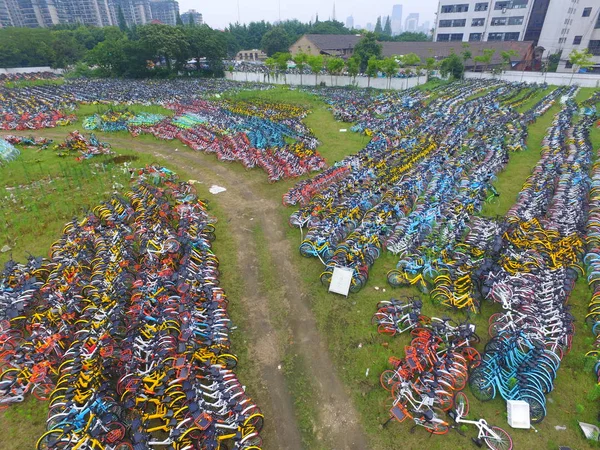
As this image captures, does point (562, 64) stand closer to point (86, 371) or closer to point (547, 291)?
point (547, 291)

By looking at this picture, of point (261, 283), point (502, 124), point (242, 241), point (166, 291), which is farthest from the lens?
point (502, 124)

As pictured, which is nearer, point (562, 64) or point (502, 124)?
point (502, 124)

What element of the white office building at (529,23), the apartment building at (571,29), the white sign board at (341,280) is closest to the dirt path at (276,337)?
the white sign board at (341,280)

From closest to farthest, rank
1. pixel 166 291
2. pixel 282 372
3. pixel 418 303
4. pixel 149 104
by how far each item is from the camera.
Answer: pixel 282 372 → pixel 418 303 → pixel 166 291 → pixel 149 104

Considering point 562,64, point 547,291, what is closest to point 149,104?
point 547,291

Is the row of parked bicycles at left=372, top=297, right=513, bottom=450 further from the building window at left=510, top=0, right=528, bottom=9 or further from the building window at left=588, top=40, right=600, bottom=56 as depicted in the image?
the building window at left=510, top=0, right=528, bottom=9

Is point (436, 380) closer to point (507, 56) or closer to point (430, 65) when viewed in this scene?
point (430, 65)

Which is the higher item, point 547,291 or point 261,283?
point 547,291
